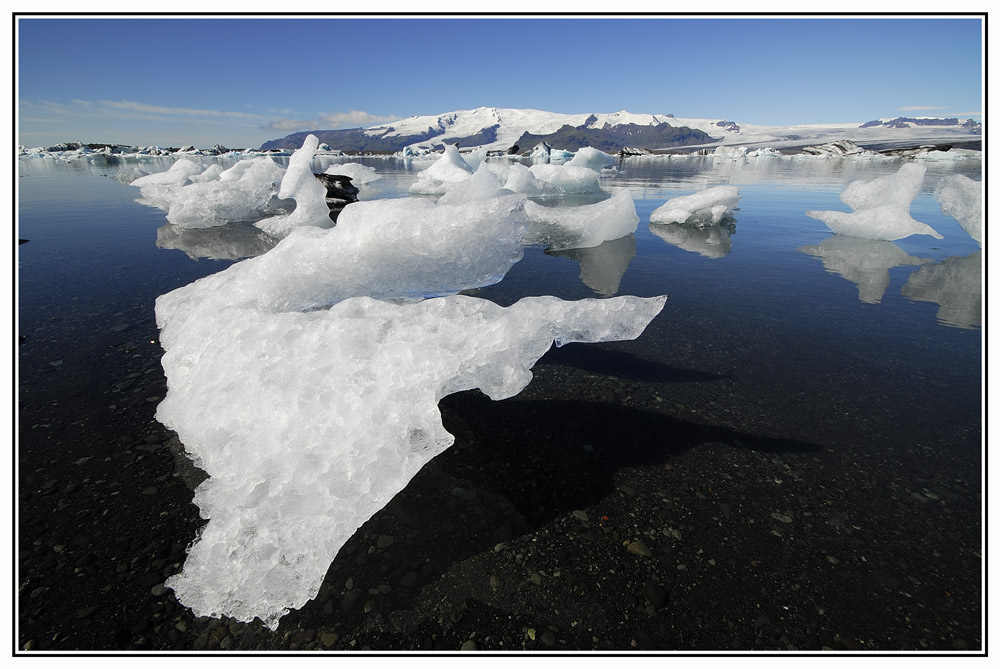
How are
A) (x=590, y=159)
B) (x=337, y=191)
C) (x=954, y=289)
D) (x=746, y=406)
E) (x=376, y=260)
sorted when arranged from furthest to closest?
(x=590, y=159) < (x=337, y=191) < (x=954, y=289) < (x=376, y=260) < (x=746, y=406)

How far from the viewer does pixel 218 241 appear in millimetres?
9578

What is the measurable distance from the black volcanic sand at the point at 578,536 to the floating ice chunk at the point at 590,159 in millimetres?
23799

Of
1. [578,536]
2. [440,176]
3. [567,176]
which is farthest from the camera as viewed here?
[440,176]

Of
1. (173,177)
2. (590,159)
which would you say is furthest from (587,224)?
(590,159)

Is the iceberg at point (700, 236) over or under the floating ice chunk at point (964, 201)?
under

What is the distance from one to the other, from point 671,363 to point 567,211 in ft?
20.3

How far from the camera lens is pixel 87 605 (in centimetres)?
195

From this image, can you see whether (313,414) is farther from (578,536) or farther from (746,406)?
(746,406)

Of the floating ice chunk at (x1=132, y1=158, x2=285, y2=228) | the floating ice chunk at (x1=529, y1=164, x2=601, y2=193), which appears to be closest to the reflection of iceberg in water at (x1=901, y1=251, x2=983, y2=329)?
the floating ice chunk at (x1=529, y1=164, x2=601, y2=193)

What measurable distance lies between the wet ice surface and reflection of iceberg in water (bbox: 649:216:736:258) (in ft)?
4.76

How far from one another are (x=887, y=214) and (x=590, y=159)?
26.3 meters

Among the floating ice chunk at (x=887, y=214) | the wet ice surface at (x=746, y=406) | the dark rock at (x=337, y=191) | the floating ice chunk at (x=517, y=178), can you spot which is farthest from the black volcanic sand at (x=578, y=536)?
the floating ice chunk at (x=517, y=178)

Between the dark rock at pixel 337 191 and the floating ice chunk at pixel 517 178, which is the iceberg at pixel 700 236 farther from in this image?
the dark rock at pixel 337 191

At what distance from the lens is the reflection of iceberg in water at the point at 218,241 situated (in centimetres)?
851
